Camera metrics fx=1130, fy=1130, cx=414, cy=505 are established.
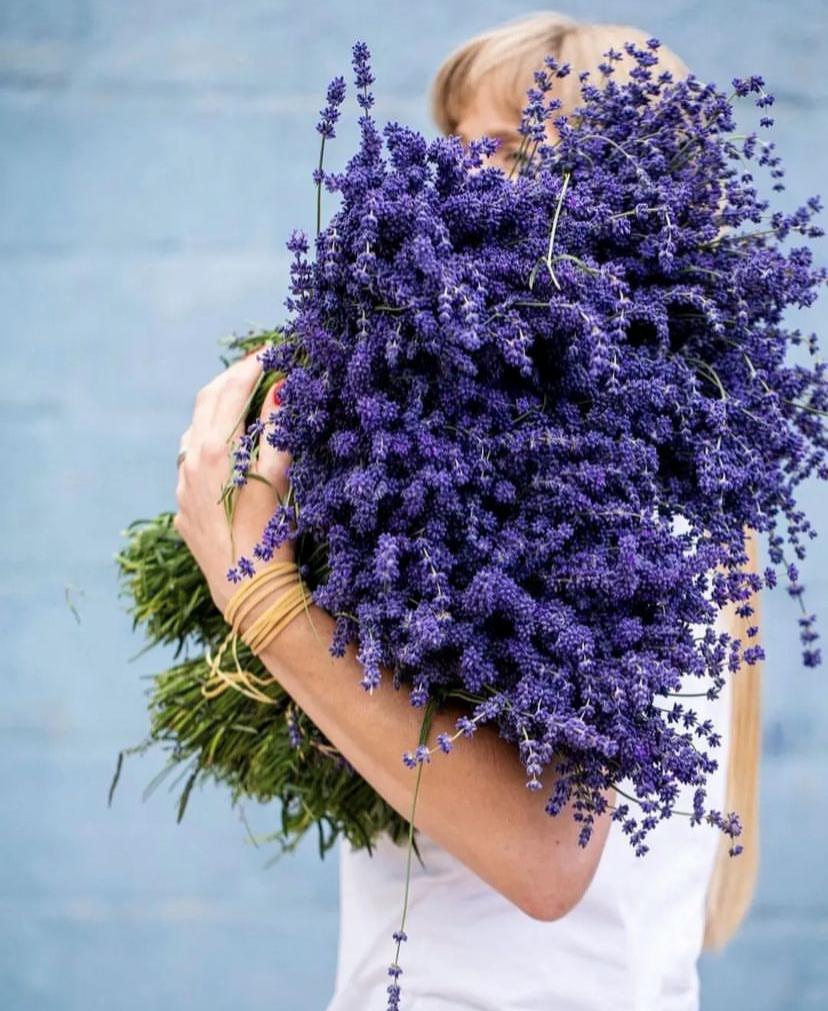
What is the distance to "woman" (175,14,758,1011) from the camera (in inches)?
31.8

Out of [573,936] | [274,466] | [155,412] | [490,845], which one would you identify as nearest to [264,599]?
[274,466]

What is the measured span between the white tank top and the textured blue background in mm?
863

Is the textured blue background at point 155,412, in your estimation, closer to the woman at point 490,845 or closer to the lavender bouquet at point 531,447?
the woman at point 490,845

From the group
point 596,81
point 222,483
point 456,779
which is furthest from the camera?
point 596,81

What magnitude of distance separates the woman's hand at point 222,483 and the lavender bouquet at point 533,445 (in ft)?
0.28

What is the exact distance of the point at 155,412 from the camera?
192 cm

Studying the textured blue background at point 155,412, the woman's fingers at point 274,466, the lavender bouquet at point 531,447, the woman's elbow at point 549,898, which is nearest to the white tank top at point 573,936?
the woman's elbow at point 549,898

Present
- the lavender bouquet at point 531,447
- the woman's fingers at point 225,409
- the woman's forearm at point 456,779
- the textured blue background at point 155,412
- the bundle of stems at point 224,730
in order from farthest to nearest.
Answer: the textured blue background at point 155,412 → the bundle of stems at point 224,730 → the woman's fingers at point 225,409 → the woman's forearm at point 456,779 → the lavender bouquet at point 531,447

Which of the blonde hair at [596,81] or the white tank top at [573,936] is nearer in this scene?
the white tank top at [573,936]

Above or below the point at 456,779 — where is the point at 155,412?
above

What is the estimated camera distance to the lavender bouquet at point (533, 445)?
674 mm

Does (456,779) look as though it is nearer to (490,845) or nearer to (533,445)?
(490,845)

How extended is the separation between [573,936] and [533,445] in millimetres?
537

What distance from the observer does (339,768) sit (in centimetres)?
105
